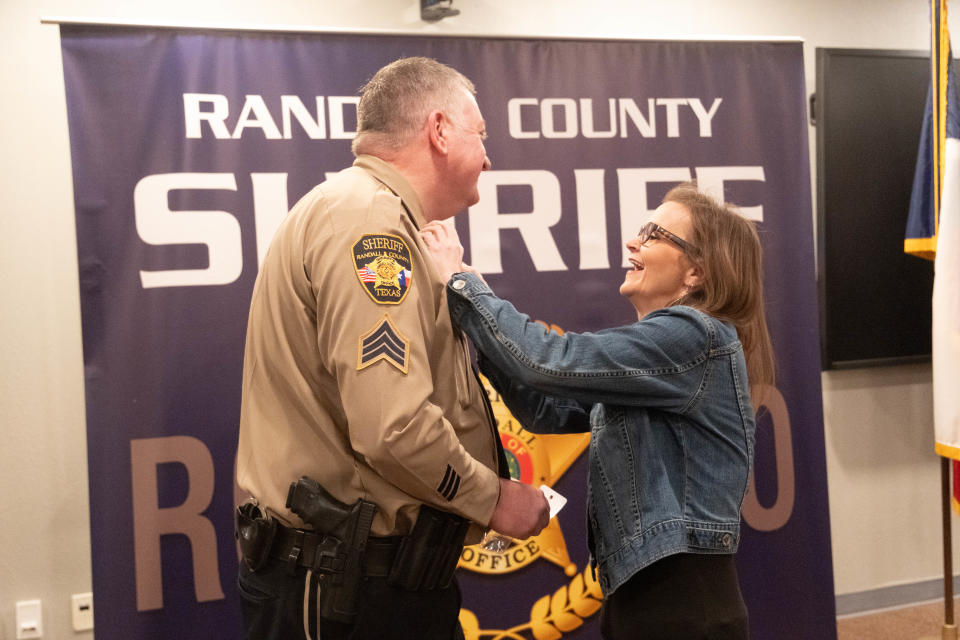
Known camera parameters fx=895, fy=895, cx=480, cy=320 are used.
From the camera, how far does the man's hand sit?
167cm

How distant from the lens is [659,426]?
66.3 inches

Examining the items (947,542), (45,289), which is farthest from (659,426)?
(947,542)

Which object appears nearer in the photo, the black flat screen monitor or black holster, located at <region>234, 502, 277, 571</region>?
black holster, located at <region>234, 502, 277, 571</region>

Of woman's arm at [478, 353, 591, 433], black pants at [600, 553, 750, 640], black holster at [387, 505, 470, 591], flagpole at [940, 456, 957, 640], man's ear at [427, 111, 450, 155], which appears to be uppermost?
man's ear at [427, 111, 450, 155]

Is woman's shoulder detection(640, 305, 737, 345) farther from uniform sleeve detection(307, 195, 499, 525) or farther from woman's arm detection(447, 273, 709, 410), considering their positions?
uniform sleeve detection(307, 195, 499, 525)

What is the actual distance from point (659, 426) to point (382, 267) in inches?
23.8

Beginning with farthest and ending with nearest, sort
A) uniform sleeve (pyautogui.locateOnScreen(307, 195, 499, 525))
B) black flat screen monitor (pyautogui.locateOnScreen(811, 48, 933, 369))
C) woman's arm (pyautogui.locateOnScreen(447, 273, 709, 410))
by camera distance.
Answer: black flat screen monitor (pyautogui.locateOnScreen(811, 48, 933, 369))
woman's arm (pyautogui.locateOnScreen(447, 273, 709, 410))
uniform sleeve (pyautogui.locateOnScreen(307, 195, 499, 525))

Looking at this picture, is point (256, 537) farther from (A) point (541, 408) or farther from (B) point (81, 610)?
(B) point (81, 610)

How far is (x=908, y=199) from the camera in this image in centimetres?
381

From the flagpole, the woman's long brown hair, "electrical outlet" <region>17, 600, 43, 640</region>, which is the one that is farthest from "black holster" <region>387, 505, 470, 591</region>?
the flagpole

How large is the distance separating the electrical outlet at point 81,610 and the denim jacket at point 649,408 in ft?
6.83

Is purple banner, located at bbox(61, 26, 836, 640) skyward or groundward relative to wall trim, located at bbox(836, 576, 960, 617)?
skyward

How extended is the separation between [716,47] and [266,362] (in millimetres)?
2386

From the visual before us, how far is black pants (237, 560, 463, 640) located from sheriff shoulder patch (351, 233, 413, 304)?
52 centimetres
